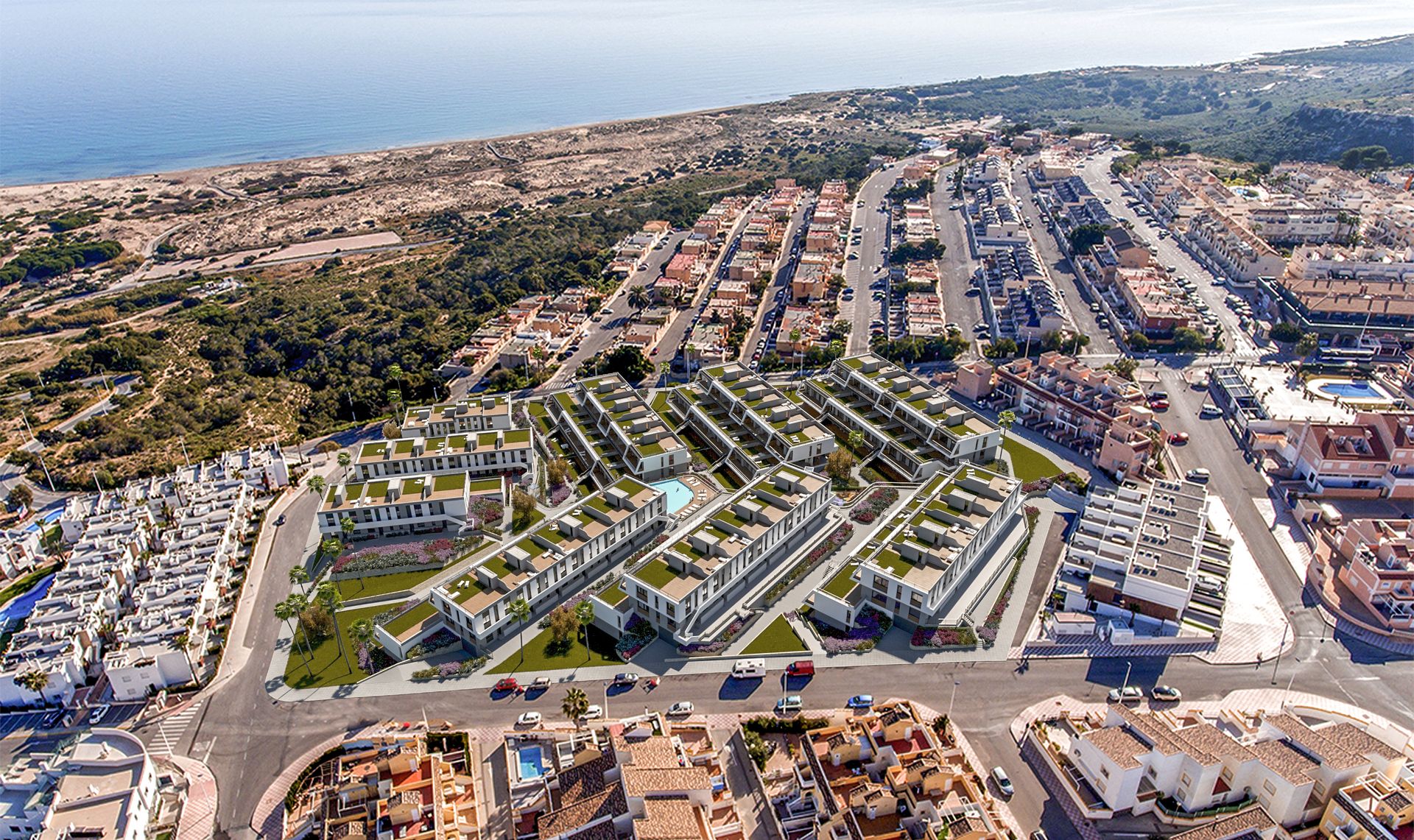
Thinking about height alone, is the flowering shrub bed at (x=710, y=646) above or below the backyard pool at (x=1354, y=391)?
below

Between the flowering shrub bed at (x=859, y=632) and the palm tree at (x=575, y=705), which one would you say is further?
the flowering shrub bed at (x=859, y=632)

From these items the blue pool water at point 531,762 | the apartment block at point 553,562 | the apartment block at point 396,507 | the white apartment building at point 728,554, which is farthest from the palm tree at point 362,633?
the white apartment building at point 728,554

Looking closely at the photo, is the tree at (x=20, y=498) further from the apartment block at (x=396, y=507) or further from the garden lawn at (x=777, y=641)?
the garden lawn at (x=777, y=641)

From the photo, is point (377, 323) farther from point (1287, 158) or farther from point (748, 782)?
point (1287, 158)

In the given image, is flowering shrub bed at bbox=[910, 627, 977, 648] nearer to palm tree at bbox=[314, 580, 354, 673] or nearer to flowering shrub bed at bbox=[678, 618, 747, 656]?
flowering shrub bed at bbox=[678, 618, 747, 656]

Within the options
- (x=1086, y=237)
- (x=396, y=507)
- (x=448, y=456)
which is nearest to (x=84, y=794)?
(x=396, y=507)
